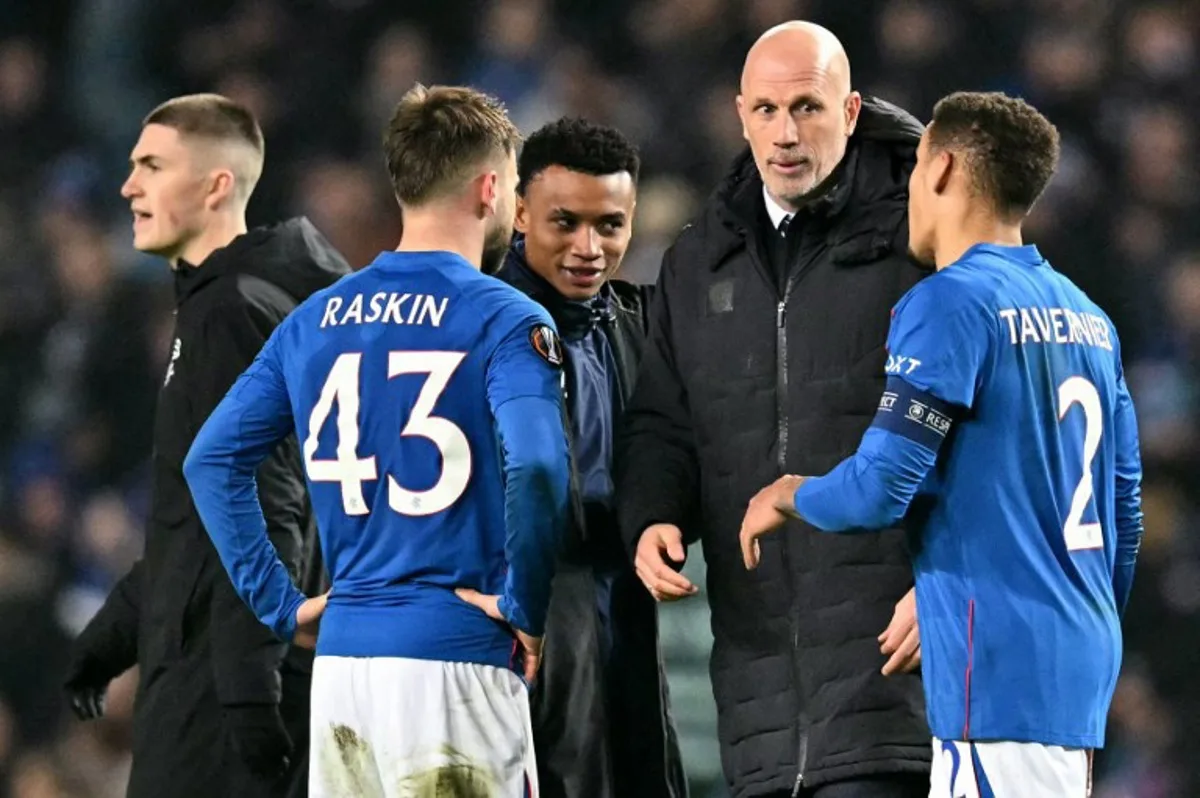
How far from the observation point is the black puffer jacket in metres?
3.28

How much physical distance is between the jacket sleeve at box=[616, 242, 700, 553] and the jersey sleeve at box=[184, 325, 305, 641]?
2.06 ft

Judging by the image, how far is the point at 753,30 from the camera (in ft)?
23.7

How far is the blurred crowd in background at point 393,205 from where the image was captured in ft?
21.1

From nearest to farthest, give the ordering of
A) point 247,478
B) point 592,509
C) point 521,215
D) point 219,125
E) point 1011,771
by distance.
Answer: point 1011,771, point 247,478, point 592,509, point 521,215, point 219,125

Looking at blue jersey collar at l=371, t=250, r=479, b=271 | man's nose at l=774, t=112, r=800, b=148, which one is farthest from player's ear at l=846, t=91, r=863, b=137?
blue jersey collar at l=371, t=250, r=479, b=271

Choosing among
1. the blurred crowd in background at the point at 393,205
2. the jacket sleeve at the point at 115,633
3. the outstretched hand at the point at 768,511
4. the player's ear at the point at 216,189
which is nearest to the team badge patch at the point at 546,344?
the outstretched hand at the point at 768,511

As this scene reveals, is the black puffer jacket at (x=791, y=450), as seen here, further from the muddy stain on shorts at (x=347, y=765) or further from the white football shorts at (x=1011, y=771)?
the muddy stain on shorts at (x=347, y=765)

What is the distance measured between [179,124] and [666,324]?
5.16 ft

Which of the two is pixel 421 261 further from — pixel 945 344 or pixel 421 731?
pixel 945 344

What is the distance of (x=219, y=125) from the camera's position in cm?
466

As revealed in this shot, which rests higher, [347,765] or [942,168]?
[942,168]

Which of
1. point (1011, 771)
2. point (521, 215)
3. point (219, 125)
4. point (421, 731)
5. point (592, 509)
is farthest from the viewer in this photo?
point (219, 125)

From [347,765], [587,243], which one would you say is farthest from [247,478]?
[587,243]

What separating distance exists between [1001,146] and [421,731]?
4.32 feet
